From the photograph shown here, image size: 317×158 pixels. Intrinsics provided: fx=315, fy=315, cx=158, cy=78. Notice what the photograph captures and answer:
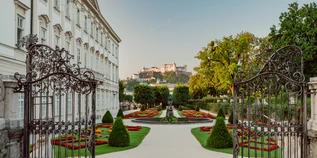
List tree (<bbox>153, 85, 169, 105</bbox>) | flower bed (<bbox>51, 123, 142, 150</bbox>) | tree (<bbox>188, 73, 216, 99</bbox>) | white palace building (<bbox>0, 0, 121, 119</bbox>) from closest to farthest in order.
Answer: flower bed (<bbox>51, 123, 142, 150</bbox>)
white palace building (<bbox>0, 0, 121, 119</bbox>)
tree (<bbox>188, 73, 216, 99</bbox>)
tree (<bbox>153, 85, 169, 105</bbox>)

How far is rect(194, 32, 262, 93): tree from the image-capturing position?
38.4 meters

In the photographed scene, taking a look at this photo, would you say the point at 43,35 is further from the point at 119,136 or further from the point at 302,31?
the point at 302,31

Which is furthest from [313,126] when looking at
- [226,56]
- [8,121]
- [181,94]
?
[181,94]

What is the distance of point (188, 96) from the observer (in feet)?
206

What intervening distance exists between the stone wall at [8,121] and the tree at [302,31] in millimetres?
25352

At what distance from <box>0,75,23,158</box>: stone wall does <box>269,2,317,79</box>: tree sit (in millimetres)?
25352

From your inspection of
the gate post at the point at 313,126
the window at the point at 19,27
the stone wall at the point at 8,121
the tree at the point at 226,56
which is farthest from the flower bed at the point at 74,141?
the tree at the point at 226,56

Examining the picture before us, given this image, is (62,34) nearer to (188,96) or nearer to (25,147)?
(25,147)

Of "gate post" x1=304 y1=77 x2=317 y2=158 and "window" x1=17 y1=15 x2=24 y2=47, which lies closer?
"gate post" x1=304 y1=77 x2=317 y2=158

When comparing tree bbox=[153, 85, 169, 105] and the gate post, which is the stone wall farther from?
tree bbox=[153, 85, 169, 105]

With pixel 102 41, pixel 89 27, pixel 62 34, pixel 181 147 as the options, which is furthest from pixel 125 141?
pixel 102 41

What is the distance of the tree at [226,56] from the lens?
3841 cm

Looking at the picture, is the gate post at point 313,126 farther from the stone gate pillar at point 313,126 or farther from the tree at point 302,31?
the tree at point 302,31

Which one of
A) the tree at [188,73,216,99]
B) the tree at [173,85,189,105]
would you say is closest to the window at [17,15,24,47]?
the tree at [188,73,216,99]
